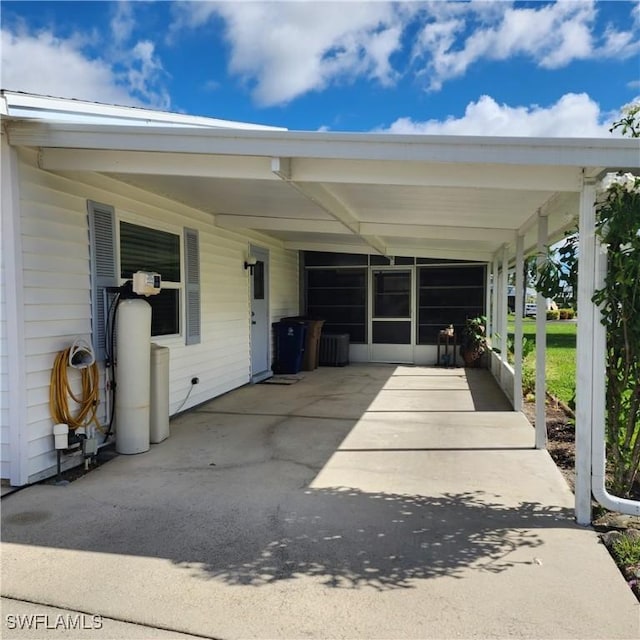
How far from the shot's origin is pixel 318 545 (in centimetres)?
290

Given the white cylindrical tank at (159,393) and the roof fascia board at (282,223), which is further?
the roof fascia board at (282,223)

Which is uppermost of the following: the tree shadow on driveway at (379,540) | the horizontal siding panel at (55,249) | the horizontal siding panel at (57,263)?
the horizontal siding panel at (55,249)

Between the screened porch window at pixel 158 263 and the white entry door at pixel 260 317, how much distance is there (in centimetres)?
258

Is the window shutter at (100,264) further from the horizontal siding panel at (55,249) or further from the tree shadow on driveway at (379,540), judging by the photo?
the tree shadow on driveway at (379,540)

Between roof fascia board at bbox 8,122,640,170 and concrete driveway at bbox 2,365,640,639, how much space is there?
233 centimetres

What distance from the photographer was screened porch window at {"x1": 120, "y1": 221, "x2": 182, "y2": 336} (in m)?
5.09

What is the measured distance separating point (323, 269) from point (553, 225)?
21.0 feet

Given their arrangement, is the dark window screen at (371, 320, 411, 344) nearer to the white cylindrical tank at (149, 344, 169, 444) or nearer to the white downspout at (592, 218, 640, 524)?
the white cylindrical tank at (149, 344, 169, 444)

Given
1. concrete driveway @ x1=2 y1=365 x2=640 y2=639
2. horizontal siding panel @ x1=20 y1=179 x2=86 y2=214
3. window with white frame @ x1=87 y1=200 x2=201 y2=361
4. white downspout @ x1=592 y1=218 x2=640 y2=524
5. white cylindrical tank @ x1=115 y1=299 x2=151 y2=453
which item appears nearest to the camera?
concrete driveway @ x1=2 y1=365 x2=640 y2=639

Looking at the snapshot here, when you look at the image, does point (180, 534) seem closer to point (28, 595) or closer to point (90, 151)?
point (28, 595)

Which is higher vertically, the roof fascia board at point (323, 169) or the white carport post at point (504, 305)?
the roof fascia board at point (323, 169)

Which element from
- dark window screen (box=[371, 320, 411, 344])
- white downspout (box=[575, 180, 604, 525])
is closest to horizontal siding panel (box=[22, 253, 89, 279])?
white downspout (box=[575, 180, 604, 525])

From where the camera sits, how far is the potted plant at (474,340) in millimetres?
10328

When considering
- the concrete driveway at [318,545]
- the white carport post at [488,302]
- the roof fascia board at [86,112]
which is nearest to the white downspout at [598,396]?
the concrete driveway at [318,545]
